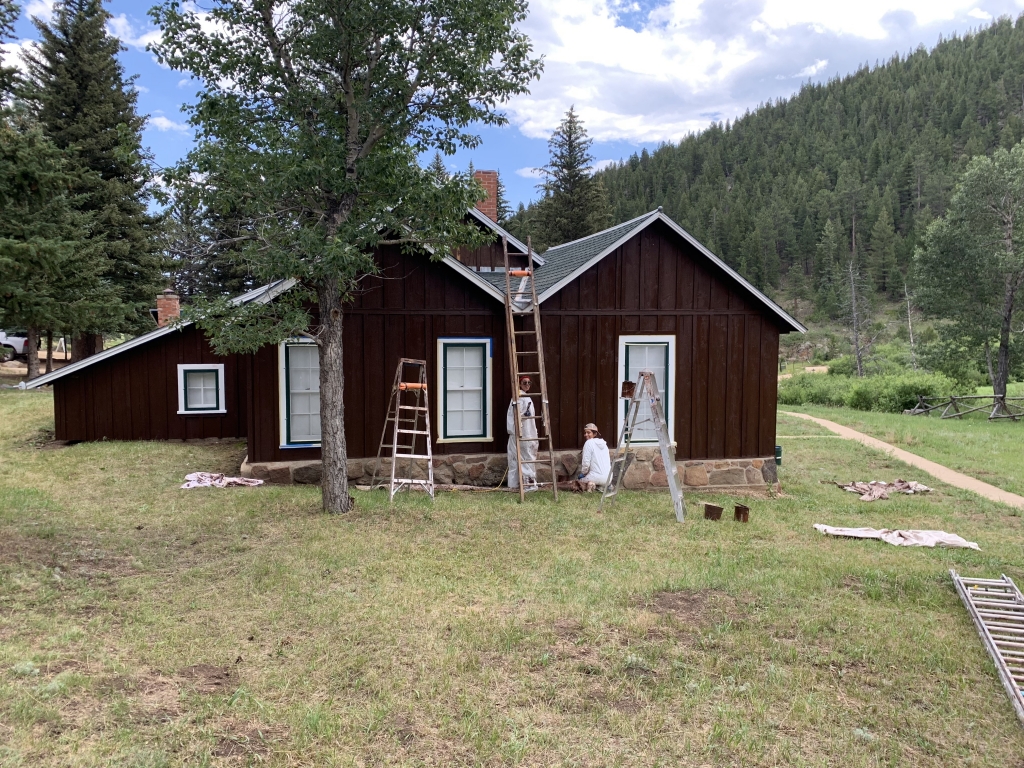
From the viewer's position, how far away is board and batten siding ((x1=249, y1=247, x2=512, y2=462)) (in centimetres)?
1182

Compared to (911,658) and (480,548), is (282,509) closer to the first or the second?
(480,548)

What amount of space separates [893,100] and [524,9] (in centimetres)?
13174

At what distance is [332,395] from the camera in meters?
9.62

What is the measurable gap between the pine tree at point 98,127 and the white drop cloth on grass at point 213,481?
537 inches

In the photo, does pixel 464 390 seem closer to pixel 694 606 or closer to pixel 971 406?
pixel 694 606

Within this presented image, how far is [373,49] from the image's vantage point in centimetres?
933

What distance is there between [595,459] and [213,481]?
6.42m

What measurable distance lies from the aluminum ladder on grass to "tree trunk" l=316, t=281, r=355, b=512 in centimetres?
740

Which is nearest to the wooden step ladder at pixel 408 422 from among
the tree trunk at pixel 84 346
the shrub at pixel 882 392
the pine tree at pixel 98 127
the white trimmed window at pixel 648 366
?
the white trimmed window at pixel 648 366

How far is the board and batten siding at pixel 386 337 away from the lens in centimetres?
1182

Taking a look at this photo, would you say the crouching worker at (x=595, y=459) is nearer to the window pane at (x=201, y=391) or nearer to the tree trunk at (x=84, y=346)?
the window pane at (x=201, y=391)

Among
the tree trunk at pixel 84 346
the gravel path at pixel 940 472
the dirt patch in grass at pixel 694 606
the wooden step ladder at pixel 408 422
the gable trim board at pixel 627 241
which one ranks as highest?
the gable trim board at pixel 627 241

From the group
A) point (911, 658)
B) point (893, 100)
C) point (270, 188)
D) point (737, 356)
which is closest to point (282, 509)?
point (270, 188)

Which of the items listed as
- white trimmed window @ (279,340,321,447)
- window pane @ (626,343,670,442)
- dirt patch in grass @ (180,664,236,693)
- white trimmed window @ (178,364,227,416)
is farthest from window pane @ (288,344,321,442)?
dirt patch in grass @ (180,664,236,693)
